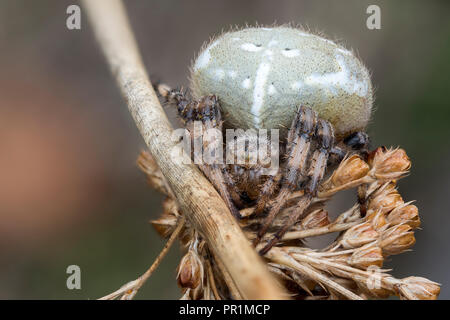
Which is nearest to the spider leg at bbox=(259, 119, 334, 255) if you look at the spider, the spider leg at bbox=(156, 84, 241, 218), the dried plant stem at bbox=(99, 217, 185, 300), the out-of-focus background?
the spider

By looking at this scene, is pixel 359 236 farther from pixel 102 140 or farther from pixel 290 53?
pixel 102 140

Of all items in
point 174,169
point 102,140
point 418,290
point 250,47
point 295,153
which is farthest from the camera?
point 102,140

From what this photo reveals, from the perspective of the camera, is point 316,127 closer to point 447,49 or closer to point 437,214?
point 437,214

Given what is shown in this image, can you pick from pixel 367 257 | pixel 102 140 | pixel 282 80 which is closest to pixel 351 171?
pixel 367 257

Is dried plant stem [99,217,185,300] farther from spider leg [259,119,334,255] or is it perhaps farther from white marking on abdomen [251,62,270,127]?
white marking on abdomen [251,62,270,127]

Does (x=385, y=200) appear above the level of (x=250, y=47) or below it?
below

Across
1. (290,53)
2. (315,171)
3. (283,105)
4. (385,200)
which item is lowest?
(385,200)

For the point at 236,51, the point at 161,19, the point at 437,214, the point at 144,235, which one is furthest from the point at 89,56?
the point at 437,214
